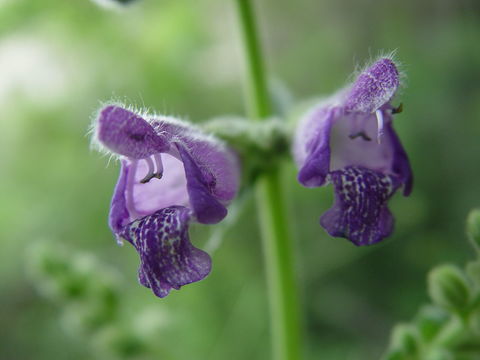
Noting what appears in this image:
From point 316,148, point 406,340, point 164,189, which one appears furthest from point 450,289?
point 164,189

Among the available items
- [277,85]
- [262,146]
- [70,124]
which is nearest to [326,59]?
[70,124]

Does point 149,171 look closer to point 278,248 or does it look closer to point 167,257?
point 167,257

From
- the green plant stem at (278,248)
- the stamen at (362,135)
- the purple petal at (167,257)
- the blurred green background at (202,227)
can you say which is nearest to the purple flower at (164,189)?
the purple petal at (167,257)

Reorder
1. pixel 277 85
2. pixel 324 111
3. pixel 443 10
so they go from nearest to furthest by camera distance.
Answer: pixel 324 111 → pixel 277 85 → pixel 443 10

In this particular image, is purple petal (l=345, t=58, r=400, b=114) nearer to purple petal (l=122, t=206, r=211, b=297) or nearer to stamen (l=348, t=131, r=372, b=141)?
stamen (l=348, t=131, r=372, b=141)

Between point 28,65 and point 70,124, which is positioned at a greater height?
point 28,65

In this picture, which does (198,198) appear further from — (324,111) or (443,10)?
(443,10)

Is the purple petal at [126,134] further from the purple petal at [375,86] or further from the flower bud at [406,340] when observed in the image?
the flower bud at [406,340]
